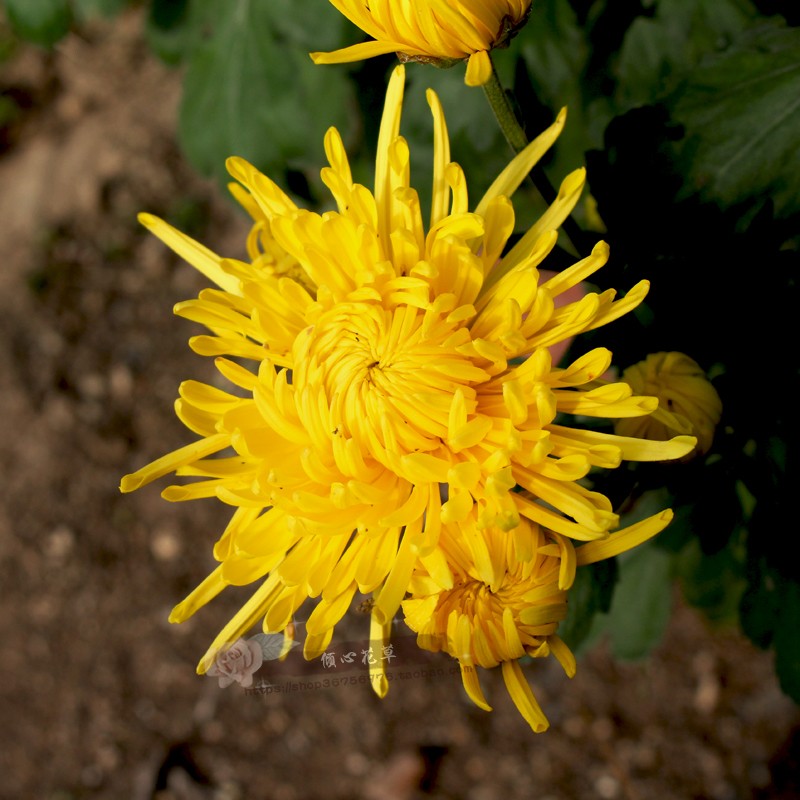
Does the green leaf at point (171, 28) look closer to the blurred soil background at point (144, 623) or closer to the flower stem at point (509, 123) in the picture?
the blurred soil background at point (144, 623)

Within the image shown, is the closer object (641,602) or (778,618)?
(778,618)

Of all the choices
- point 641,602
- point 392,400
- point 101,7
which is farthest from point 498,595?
point 101,7

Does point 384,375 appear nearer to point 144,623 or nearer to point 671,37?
point 671,37

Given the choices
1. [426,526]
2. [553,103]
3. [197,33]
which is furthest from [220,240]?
[426,526]

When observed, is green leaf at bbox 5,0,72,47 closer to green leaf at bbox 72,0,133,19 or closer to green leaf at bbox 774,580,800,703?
green leaf at bbox 72,0,133,19

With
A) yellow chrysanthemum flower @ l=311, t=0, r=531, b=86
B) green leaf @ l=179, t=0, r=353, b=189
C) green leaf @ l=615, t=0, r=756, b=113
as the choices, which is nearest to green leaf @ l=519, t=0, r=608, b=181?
green leaf @ l=615, t=0, r=756, b=113

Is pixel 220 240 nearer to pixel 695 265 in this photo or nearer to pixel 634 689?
pixel 634 689
